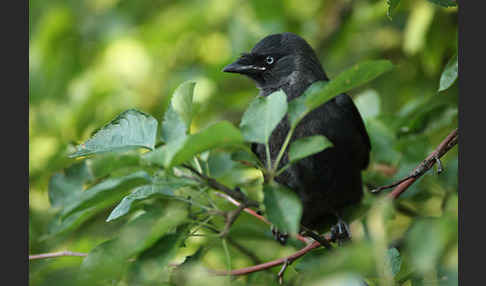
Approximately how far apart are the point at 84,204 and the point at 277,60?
84.9 inches

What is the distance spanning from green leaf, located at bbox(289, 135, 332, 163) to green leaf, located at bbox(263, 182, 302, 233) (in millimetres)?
116

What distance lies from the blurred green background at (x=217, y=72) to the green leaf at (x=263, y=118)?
61.9 inches

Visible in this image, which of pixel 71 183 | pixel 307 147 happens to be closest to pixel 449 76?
pixel 307 147

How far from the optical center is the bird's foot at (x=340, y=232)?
320cm

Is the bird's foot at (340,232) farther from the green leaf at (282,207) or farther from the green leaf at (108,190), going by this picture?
the green leaf at (108,190)

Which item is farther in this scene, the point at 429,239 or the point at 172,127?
the point at 172,127

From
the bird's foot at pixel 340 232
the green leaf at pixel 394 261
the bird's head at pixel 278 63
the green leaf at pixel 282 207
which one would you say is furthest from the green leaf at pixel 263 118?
the bird's head at pixel 278 63

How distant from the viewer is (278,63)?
149 inches

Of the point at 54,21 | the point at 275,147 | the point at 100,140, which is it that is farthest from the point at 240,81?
the point at 100,140

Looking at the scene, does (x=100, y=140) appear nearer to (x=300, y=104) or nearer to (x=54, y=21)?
(x=300, y=104)

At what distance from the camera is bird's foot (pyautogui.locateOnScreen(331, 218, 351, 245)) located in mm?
3197

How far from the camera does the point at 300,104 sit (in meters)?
1.92

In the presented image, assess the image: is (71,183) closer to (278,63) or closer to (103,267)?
(103,267)

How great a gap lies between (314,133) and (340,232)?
65 cm
